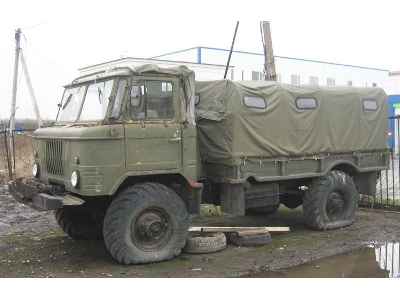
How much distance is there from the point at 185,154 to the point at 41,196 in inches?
82.4

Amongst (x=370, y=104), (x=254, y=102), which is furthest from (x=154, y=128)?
(x=370, y=104)

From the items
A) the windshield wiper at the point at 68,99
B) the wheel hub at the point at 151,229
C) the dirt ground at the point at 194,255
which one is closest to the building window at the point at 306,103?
the dirt ground at the point at 194,255

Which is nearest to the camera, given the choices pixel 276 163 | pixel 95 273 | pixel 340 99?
pixel 95 273

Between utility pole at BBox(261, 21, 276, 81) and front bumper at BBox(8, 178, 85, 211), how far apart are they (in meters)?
6.53

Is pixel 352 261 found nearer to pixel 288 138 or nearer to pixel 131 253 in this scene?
pixel 288 138

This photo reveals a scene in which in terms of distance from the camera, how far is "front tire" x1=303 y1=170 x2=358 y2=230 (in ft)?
27.8

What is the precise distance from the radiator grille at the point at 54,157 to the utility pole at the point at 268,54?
6.26 metres

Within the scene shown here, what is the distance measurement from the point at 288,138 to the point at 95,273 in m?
3.99

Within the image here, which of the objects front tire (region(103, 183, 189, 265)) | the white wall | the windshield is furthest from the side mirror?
the white wall

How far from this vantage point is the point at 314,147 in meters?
8.44

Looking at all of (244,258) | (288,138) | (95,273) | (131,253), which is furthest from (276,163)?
(95,273)

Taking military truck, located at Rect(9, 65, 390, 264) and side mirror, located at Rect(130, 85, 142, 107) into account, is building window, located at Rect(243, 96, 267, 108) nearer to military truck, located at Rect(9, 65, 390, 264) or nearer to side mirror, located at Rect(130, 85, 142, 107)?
military truck, located at Rect(9, 65, 390, 264)

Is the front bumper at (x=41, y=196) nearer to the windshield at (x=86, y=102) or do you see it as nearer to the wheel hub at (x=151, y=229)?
the wheel hub at (x=151, y=229)

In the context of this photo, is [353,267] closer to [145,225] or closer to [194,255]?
[194,255]
